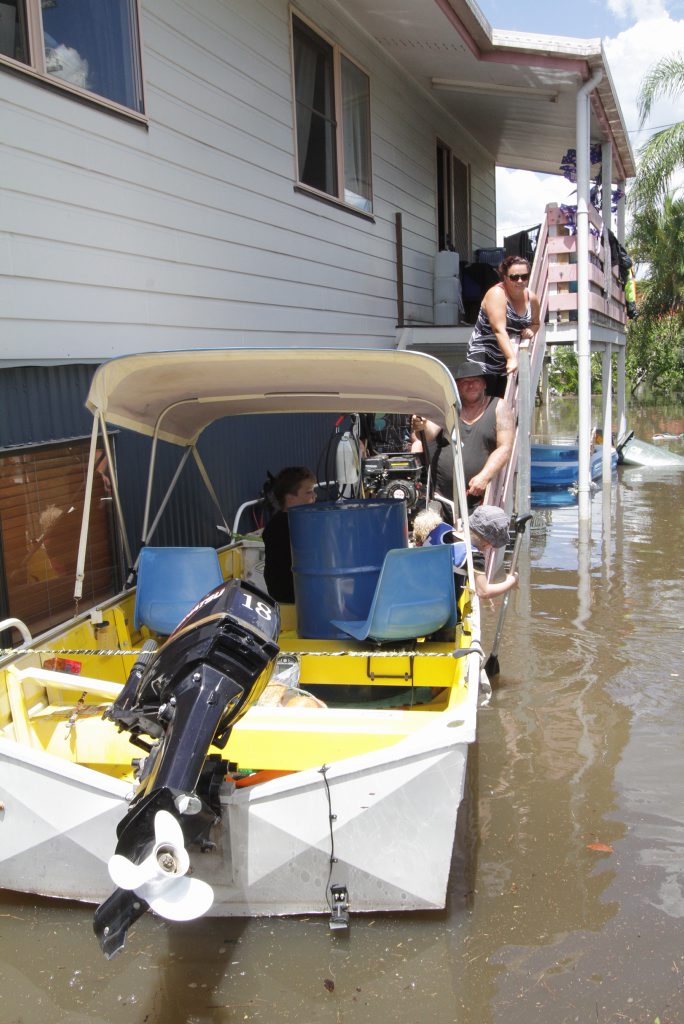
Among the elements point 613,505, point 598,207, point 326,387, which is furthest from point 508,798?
point 598,207

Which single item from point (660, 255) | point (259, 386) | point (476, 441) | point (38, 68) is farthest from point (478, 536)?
point (660, 255)

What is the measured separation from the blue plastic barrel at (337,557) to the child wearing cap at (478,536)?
1.45 feet

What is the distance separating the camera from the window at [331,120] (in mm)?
9688

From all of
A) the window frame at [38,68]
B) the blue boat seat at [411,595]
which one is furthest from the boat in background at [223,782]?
the window frame at [38,68]

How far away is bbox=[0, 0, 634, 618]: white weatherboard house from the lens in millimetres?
5832

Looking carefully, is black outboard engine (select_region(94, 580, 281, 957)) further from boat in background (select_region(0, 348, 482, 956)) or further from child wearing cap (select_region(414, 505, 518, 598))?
child wearing cap (select_region(414, 505, 518, 598))

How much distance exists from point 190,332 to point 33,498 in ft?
8.15

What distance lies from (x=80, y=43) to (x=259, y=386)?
2.90m

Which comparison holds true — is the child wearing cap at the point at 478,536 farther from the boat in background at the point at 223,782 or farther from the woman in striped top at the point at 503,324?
the woman in striped top at the point at 503,324

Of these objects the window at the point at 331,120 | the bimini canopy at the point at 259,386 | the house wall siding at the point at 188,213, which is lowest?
the bimini canopy at the point at 259,386

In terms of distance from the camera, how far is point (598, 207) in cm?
1543

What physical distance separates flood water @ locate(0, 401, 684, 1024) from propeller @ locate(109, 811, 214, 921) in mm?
709

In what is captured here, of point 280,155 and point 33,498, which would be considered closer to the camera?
point 33,498

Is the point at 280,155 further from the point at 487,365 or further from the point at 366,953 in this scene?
the point at 366,953
